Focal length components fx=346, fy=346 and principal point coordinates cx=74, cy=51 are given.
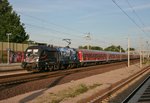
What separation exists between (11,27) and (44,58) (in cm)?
4619

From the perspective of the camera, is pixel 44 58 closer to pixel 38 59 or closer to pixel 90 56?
pixel 38 59

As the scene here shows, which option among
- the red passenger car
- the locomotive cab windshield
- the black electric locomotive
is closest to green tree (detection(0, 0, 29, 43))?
the red passenger car

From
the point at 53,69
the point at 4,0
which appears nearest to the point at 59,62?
the point at 53,69

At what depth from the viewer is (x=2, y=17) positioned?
84438 mm

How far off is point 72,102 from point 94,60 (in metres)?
52.8

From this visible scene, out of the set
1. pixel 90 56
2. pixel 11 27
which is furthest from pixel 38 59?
pixel 11 27

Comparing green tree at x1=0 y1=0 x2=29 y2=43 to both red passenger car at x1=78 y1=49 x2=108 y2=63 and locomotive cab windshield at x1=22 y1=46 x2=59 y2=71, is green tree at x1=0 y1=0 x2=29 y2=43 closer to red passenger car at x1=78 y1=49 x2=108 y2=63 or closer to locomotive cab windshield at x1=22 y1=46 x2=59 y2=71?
red passenger car at x1=78 y1=49 x2=108 y2=63

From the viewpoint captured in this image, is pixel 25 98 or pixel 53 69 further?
pixel 53 69

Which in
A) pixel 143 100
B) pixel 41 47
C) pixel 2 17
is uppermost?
pixel 2 17

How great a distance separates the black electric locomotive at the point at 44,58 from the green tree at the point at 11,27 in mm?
37202

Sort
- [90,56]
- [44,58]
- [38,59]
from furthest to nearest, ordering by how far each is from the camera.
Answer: [90,56], [44,58], [38,59]

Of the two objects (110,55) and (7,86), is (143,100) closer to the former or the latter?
(7,86)

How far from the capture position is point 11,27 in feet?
266

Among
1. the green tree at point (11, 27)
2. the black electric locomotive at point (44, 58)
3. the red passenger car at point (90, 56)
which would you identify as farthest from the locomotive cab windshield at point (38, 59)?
the green tree at point (11, 27)
